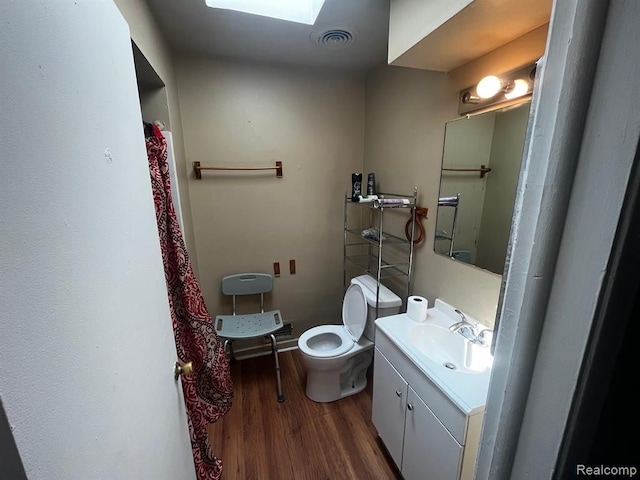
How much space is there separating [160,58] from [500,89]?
65.6 inches

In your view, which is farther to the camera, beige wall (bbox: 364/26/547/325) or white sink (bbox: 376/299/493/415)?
beige wall (bbox: 364/26/547/325)

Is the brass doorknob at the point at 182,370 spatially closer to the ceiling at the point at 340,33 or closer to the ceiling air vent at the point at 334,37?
the ceiling at the point at 340,33

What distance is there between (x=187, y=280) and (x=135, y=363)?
75 centimetres

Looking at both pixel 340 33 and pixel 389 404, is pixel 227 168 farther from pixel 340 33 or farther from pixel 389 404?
pixel 389 404

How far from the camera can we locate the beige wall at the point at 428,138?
49.7 inches

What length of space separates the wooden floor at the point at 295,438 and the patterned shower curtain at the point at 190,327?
23 centimetres

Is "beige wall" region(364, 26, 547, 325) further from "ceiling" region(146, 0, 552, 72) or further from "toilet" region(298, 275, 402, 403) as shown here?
"toilet" region(298, 275, 402, 403)

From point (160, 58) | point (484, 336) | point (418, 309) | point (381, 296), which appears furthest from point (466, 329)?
point (160, 58)

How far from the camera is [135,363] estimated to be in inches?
24.4

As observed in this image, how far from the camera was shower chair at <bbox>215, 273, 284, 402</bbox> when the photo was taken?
6.37 feet

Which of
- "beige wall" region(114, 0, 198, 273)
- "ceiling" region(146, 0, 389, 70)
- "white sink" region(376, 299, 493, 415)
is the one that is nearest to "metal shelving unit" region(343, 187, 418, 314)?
"white sink" region(376, 299, 493, 415)

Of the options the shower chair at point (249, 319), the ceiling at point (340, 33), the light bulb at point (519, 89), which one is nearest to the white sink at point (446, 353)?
the shower chair at point (249, 319)

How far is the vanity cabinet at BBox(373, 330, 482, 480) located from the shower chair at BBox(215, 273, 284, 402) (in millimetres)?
810

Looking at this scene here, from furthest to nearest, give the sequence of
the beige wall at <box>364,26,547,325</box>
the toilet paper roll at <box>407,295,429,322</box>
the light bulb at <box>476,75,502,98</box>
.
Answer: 1. the toilet paper roll at <box>407,295,429,322</box>
2. the beige wall at <box>364,26,547,325</box>
3. the light bulb at <box>476,75,502,98</box>
